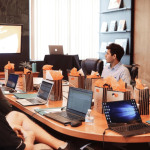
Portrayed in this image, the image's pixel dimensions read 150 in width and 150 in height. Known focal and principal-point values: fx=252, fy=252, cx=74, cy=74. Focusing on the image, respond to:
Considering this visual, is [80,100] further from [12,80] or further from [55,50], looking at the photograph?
[55,50]

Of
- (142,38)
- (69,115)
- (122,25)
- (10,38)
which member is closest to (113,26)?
(122,25)

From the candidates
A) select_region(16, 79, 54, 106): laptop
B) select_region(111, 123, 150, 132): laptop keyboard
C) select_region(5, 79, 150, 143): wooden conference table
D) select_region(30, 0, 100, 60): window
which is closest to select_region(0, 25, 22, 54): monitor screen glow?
select_region(30, 0, 100, 60): window

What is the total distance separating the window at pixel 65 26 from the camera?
6809 millimetres

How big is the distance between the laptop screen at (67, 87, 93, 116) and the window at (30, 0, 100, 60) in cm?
461

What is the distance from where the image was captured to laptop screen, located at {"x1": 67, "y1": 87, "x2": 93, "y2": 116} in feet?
7.23

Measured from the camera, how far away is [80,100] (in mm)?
2287

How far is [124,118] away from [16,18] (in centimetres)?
519

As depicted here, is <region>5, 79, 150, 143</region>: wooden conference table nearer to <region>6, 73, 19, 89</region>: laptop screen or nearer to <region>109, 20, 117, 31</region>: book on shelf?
<region>6, 73, 19, 89</region>: laptop screen

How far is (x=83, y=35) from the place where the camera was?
24.6 ft

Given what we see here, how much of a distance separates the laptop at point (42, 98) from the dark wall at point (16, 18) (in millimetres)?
3766

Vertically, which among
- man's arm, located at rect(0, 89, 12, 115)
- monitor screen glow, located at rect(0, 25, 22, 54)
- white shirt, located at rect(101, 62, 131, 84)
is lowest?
man's arm, located at rect(0, 89, 12, 115)

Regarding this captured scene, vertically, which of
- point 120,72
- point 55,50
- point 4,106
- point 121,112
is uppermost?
point 55,50

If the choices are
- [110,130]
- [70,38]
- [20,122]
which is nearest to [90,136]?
[110,130]

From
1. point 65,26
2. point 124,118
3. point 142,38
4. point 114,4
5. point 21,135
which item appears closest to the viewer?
point 124,118
